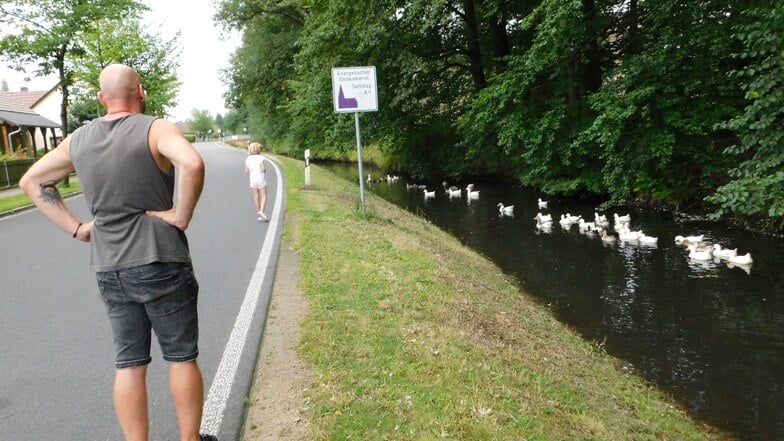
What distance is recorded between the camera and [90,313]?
6.01 metres

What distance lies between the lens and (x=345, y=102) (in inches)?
428

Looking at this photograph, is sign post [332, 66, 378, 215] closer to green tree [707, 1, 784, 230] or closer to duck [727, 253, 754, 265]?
green tree [707, 1, 784, 230]

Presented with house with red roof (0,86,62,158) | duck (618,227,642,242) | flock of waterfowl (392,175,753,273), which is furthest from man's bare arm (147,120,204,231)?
house with red roof (0,86,62,158)

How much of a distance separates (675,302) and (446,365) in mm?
5524

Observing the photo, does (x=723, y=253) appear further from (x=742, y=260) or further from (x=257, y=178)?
(x=257, y=178)

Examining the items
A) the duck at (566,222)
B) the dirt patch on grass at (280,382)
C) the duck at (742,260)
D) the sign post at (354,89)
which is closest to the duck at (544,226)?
the duck at (566,222)

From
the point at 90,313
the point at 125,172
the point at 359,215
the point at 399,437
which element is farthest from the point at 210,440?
the point at 359,215

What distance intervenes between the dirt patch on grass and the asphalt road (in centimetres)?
9

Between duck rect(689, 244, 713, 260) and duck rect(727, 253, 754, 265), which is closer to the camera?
duck rect(727, 253, 754, 265)

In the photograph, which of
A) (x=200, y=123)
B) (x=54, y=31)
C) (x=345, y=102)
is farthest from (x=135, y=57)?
(x=200, y=123)

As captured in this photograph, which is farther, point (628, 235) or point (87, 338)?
point (628, 235)

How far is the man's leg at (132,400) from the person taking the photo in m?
2.90

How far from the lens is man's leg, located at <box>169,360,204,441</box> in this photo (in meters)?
2.93

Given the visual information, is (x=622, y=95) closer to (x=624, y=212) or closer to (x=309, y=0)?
(x=624, y=212)
